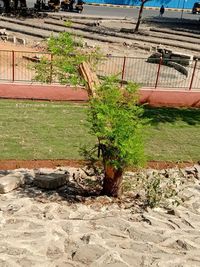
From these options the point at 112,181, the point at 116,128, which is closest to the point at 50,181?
the point at 112,181

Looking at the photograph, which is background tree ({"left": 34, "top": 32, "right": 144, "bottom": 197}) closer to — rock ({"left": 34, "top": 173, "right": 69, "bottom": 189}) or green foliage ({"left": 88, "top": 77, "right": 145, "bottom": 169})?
green foliage ({"left": 88, "top": 77, "right": 145, "bottom": 169})

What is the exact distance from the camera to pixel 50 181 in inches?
403

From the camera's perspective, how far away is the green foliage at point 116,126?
30.2ft

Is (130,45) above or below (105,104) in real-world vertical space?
below

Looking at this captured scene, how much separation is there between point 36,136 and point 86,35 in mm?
22549

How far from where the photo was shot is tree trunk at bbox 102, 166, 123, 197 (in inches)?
392

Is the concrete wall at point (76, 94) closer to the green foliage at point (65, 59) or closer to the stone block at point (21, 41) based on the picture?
the green foliage at point (65, 59)

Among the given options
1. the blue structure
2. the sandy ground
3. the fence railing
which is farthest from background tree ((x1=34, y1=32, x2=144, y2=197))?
the blue structure

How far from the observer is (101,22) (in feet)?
144

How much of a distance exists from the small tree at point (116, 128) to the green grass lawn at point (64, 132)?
10.6 feet

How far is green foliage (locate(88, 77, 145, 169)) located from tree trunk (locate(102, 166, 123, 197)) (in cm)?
37

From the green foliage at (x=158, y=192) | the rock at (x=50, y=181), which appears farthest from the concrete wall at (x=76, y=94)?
the green foliage at (x=158, y=192)

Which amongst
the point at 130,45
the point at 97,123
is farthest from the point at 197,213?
the point at 130,45

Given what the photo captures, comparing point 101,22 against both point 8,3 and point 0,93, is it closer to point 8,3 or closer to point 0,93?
point 8,3
